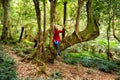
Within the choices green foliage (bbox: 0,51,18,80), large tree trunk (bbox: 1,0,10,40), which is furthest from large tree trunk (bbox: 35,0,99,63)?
large tree trunk (bbox: 1,0,10,40)

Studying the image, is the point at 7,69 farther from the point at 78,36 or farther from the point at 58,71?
the point at 78,36

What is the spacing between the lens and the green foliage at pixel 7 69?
938cm

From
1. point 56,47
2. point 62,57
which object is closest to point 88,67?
point 62,57

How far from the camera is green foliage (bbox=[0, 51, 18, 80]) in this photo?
9380mm

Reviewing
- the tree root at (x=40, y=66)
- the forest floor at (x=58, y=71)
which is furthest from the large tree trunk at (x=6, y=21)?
the tree root at (x=40, y=66)

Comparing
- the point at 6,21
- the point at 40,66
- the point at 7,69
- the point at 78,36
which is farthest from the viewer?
the point at 6,21

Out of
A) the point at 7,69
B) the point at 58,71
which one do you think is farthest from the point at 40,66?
the point at 7,69

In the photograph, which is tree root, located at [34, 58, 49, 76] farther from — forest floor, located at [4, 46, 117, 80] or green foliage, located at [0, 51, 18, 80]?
green foliage, located at [0, 51, 18, 80]

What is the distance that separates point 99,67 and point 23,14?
36.2ft

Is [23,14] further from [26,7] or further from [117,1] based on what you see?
[117,1]

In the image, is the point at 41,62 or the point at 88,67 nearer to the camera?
the point at 41,62

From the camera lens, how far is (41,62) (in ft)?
37.2

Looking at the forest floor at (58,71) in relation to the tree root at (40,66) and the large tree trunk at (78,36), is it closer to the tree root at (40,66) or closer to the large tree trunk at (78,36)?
the tree root at (40,66)

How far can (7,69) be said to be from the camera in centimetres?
1024
